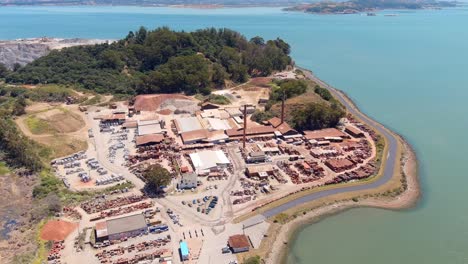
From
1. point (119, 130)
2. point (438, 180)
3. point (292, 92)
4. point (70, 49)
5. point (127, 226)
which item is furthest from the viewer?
point (70, 49)

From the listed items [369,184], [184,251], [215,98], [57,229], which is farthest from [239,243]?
[215,98]

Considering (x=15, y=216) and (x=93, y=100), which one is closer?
(x=15, y=216)

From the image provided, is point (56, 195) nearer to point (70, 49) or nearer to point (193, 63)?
point (193, 63)

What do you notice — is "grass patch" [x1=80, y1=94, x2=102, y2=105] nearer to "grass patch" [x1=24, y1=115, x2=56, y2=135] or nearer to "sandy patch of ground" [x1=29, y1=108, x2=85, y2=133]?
"sandy patch of ground" [x1=29, y1=108, x2=85, y2=133]

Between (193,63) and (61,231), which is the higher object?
(193,63)

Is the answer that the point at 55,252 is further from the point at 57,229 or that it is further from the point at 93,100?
the point at 93,100

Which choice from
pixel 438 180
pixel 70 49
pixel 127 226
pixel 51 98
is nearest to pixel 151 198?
pixel 127 226

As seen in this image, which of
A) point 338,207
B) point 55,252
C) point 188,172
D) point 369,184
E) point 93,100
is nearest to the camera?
point 55,252

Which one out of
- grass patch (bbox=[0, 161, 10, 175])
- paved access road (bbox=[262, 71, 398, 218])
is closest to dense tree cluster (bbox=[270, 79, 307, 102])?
paved access road (bbox=[262, 71, 398, 218])
